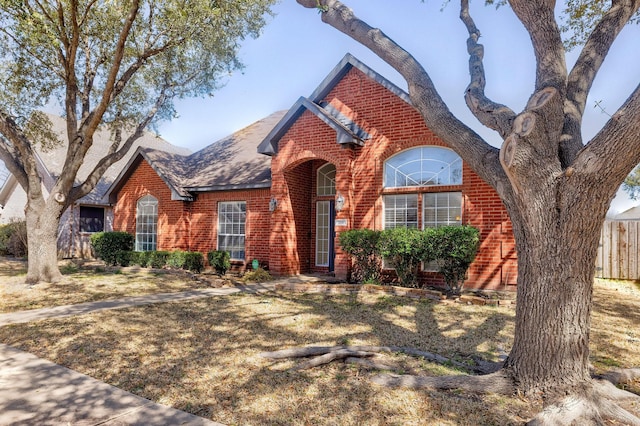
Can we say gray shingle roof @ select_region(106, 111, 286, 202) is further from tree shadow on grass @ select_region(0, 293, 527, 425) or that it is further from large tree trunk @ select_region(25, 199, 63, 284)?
tree shadow on grass @ select_region(0, 293, 527, 425)

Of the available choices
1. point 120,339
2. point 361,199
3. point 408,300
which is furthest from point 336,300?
point 120,339

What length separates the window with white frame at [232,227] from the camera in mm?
15148

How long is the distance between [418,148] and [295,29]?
4530 mm

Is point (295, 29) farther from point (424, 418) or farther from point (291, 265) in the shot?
point (424, 418)

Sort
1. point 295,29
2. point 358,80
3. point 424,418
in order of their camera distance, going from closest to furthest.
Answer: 1. point 424,418
2. point 295,29
3. point 358,80

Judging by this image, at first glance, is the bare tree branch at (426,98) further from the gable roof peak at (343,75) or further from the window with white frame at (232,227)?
the window with white frame at (232,227)

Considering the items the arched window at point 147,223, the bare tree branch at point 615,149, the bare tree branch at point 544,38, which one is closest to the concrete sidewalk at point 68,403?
the bare tree branch at point 615,149

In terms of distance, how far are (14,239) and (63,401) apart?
20.6 meters

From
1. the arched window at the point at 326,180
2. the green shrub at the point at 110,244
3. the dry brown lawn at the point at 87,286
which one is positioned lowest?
the dry brown lawn at the point at 87,286

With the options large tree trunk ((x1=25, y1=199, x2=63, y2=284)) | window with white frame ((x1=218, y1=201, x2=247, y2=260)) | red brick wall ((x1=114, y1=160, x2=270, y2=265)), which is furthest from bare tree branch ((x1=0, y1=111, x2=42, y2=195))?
window with white frame ((x1=218, y1=201, x2=247, y2=260))

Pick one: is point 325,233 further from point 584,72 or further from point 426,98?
point 584,72

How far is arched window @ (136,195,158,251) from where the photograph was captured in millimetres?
17062

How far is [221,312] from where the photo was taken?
8.29 m

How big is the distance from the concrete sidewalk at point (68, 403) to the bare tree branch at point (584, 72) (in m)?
4.45
